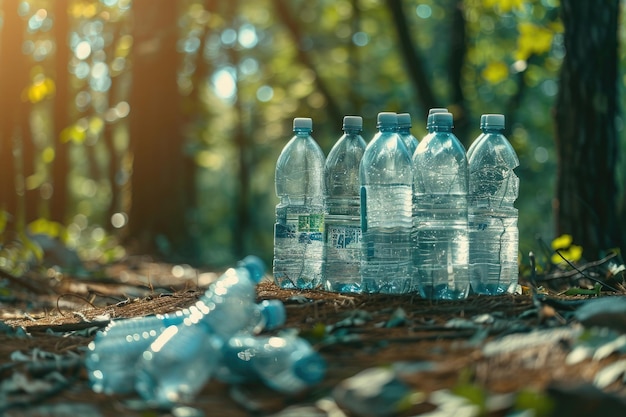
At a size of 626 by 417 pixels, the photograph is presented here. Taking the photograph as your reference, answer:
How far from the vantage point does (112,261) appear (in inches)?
481

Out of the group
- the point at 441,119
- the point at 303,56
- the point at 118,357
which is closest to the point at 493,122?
the point at 441,119

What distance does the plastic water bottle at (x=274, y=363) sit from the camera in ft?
11.6

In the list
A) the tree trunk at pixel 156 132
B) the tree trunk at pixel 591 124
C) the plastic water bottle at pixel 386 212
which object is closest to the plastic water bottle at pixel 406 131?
the plastic water bottle at pixel 386 212

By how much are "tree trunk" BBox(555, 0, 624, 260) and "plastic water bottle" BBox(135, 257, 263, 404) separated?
188 inches

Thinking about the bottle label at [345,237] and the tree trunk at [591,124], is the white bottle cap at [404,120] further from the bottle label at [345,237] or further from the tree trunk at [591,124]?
the tree trunk at [591,124]

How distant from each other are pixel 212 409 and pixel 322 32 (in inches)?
884

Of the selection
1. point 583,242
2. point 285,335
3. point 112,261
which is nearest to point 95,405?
point 285,335

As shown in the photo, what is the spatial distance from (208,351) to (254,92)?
85.7 ft

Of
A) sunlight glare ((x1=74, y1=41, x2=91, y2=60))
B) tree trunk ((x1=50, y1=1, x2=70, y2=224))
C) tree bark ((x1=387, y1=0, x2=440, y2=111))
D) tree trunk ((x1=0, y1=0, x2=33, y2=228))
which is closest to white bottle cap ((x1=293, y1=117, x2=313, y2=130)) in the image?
tree trunk ((x1=0, y1=0, x2=33, y2=228))

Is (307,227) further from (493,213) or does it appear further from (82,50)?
(82,50)

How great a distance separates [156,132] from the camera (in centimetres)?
1490

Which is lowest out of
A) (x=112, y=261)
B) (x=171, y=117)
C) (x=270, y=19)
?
(x=112, y=261)

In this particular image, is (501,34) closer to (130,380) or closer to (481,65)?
(481,65)

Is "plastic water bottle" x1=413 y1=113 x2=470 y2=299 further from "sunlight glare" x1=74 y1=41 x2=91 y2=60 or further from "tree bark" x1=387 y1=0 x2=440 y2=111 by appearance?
"sunlight glare" x1=74 y1=41 x2=91 y2=60
